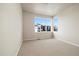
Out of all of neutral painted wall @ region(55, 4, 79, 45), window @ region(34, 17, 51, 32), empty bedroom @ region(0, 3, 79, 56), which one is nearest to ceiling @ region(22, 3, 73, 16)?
empty bedroom @ region(0, 3, 79, 56)

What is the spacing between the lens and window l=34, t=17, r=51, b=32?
6730 mm

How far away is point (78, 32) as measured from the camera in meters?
4.28

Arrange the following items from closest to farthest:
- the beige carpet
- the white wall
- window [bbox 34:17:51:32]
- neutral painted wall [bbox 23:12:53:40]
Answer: the white wall, the beige carpet, neutral painted wall [bbox 23:12:53:40], window [bbox 34:17:51:32]

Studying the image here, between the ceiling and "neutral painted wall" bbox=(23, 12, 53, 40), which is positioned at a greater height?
the ceiling

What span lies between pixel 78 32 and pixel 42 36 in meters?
3.06

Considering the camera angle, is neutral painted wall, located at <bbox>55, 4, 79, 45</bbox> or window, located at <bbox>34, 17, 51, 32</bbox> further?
window, located at <bbox>34, 17, 51, 32</bbox>

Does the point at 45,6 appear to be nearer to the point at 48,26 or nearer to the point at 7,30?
the point at 48,26

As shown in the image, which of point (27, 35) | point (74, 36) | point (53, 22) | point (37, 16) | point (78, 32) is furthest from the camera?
point (53, 22)

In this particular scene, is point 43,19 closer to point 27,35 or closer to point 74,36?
point 27,35

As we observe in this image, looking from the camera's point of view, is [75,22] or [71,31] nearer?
[75,22]

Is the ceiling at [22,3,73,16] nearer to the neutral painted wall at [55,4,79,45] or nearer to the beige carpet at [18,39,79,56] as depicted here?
the neutral painted wall at [55,4,79,45]

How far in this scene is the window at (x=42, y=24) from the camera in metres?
6.73

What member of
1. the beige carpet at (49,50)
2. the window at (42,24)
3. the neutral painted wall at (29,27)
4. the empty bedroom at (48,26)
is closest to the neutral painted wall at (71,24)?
the empty bedroom at (48,26)

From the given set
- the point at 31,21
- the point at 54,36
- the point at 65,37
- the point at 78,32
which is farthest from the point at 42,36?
the point at 78,32
